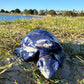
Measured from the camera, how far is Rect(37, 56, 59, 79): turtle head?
981 millimetres

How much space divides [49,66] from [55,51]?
0.23m

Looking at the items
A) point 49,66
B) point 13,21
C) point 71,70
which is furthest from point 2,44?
point 13,21

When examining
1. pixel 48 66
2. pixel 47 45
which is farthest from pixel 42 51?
pixel 48 66

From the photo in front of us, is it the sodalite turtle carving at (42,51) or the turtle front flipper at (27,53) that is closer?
the sodalite turtle carving at (42,51)

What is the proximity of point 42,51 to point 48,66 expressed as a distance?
19 cm

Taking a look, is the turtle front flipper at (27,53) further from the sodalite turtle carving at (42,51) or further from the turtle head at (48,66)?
the turtle head at (48,66)

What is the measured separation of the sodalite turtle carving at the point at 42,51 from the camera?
106 cm

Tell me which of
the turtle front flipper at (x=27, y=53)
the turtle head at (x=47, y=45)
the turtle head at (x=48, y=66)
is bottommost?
the turtle head at (x=48, y=66)

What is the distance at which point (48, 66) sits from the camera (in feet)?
3.35

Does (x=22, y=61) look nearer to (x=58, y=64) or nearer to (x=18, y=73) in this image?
(x=18, y=73)

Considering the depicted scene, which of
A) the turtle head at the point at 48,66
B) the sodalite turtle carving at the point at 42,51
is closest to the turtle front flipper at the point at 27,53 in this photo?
the sodalite turtle carving at the point at 42,51

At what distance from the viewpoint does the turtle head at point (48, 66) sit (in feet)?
3.22

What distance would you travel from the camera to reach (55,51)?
48.1 inches

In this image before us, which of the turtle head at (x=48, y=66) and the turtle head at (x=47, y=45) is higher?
the turtle head at (x=47, y=45)
